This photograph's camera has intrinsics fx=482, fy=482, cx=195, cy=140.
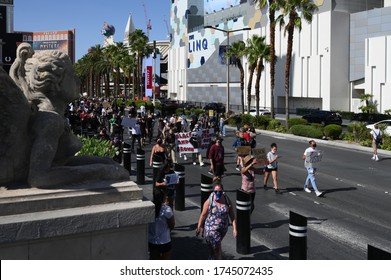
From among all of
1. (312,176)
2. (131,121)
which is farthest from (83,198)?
(131,121)

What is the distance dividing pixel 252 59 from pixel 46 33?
75337mm

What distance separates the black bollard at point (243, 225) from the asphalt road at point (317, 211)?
14 centimetres

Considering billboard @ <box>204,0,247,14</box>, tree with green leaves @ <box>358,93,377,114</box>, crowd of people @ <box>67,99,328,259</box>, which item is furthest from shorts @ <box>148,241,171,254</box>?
billboard @ <box>204,0,247,14</box>

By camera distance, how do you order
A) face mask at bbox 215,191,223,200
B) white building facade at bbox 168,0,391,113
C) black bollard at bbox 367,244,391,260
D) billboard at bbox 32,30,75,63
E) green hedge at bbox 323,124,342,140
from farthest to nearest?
billboard at bbox 32,30,75,63, white building facade at bbox 168,0,391,113, green hedge at bbox 323,124,342,140, face mask at bbox 215,191,223,200, black bollard at bbox 367,244,391,260

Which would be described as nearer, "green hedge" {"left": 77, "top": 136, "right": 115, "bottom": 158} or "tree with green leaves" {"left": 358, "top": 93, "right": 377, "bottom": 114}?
"green hedge" {"left": 77, "top": 136, "right": 115, "bottom": 158}

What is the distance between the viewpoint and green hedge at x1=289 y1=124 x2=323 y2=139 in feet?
94.8

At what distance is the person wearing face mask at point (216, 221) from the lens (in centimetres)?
663

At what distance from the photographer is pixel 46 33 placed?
108 m

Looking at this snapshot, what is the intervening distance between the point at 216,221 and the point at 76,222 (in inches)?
92.1

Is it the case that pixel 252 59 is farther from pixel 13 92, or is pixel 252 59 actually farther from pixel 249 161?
pixel 13 92

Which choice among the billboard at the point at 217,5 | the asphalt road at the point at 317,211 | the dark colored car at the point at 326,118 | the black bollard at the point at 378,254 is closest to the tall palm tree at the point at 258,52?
the dark colored car at the point at 326,118

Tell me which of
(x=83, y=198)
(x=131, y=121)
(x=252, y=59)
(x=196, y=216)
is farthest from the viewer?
(x=252, y=59)

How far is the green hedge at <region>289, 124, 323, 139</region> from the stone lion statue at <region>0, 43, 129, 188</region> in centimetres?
2430

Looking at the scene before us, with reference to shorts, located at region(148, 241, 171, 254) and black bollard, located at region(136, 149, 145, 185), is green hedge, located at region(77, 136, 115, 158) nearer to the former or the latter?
black bollard, located at region(136, 149, 145, 185)
